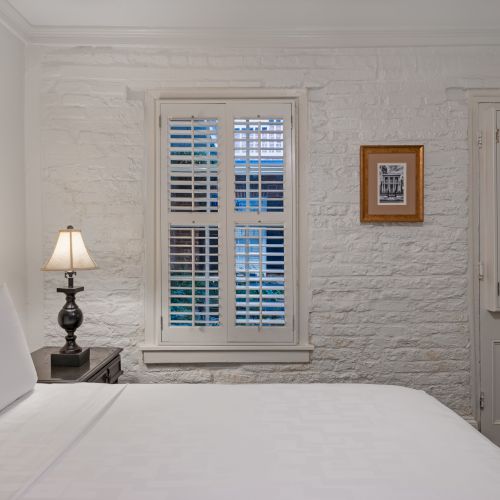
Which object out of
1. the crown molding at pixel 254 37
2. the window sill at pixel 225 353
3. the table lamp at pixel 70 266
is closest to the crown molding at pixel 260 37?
the crown molding at pixel 254 37

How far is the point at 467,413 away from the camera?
120 inches

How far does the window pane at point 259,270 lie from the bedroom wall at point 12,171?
132 cm

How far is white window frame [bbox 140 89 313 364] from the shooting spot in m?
3.00

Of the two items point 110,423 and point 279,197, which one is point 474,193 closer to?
point 279,197

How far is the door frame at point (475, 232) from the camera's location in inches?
118

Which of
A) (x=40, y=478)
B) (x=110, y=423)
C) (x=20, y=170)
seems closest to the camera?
(x=40, y=478)

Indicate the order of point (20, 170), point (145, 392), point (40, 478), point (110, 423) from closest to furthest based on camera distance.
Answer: point (40, 478) → point (110, 423) → point (145, 392) → point (20, 170)

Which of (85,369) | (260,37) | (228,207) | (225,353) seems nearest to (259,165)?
(228,207)

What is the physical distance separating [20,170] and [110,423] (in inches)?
76.5

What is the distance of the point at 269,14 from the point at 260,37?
0.23 m

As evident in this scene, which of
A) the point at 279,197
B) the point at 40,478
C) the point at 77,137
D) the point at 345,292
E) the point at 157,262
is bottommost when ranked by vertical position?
the point at 40,478

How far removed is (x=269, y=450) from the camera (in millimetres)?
1394

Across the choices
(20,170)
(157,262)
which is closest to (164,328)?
(157,262)

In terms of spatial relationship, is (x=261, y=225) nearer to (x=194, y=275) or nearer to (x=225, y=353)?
(x=194, y=275)
